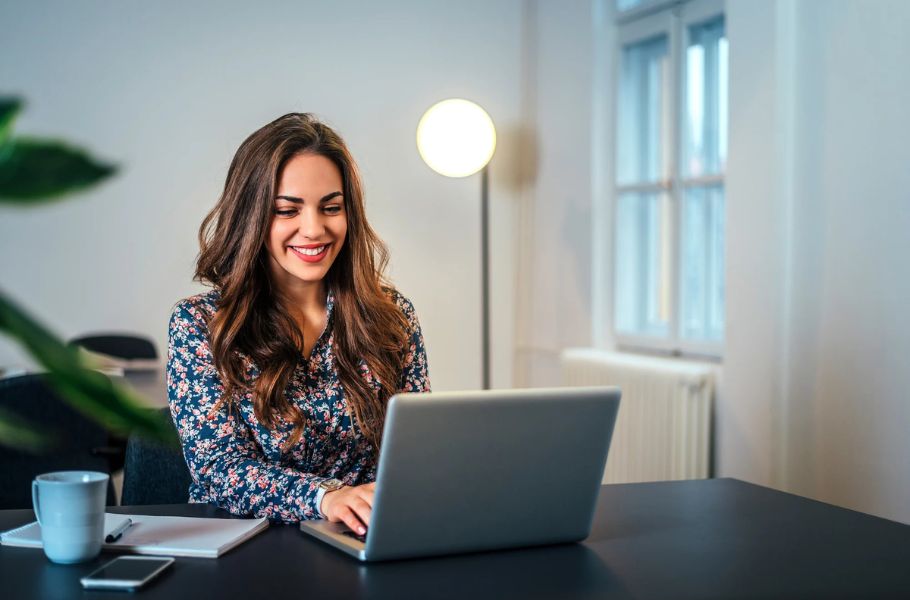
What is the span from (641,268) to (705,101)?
808mm

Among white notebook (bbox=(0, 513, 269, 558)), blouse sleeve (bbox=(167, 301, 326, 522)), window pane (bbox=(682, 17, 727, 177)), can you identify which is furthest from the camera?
window pane (bbox=(682, 17, 727, 177))

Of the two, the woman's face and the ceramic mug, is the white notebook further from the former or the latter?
the woman's face

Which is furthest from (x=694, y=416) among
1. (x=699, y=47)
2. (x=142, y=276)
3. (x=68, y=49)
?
(x=68, y=49)

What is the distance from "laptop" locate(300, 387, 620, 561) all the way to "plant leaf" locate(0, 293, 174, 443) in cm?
90

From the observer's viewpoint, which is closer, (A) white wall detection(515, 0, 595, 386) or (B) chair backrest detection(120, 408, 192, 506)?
(B) chair backrest detection(120, 408, 192, 506)

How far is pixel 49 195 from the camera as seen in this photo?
0.23 metres

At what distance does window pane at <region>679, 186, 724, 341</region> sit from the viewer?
3576 millimetres

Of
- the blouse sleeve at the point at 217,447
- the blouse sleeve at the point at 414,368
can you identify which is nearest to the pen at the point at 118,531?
the blouse sleeve at the point at 217,447

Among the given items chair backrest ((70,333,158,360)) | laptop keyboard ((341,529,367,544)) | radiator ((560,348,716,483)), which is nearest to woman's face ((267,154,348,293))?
laptop keyboard ((341,529,367,544))

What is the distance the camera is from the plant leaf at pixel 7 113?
0.24m

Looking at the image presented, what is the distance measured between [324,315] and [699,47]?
7.53 ft

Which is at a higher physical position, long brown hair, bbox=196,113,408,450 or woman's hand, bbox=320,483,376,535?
long brown hair, bbox=196,113,408,450

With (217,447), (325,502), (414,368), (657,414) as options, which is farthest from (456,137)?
(325,502)

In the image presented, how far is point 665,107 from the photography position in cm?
389
